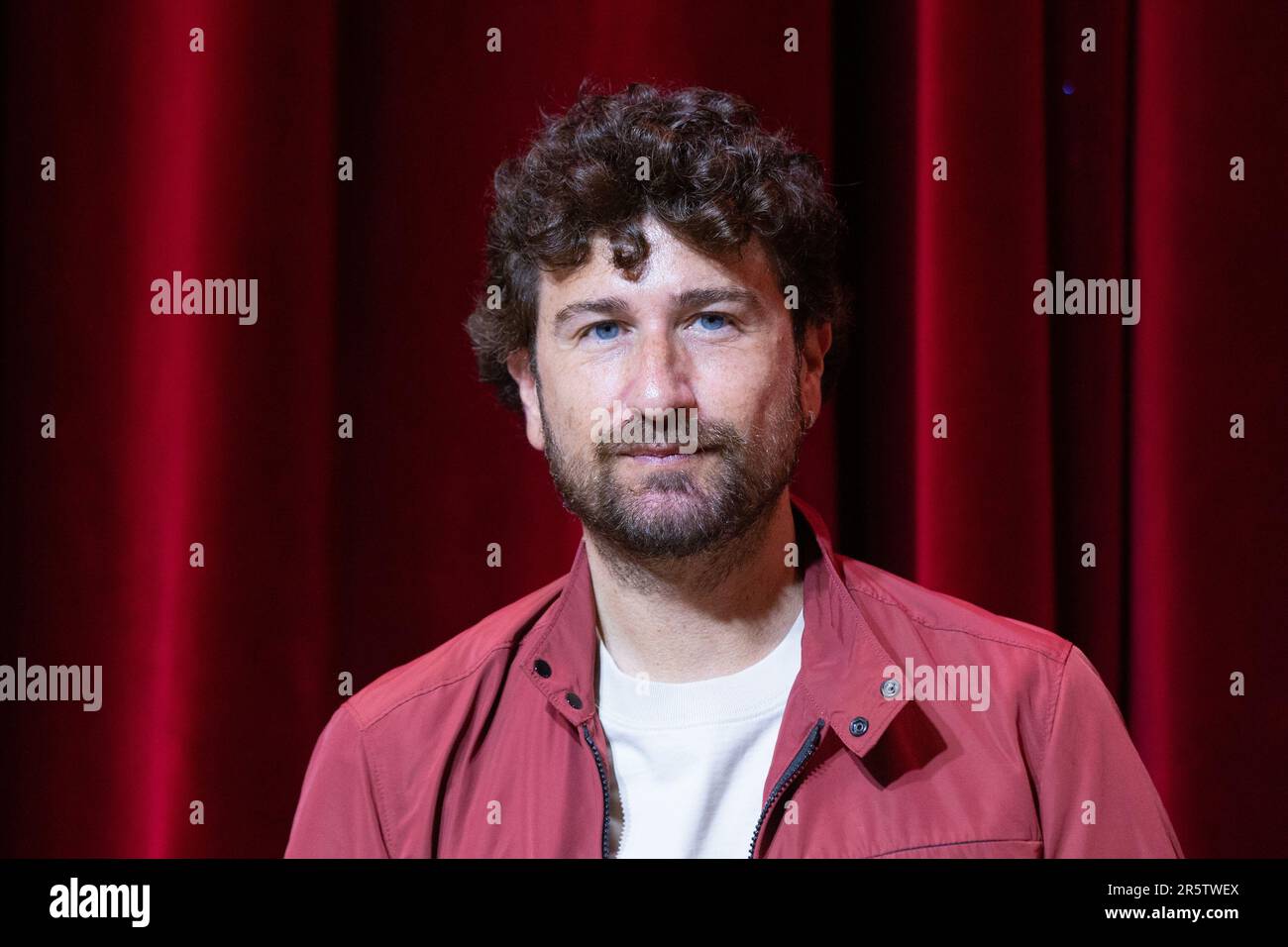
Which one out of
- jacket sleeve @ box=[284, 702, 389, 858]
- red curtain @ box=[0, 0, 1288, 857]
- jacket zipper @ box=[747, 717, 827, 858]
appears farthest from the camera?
red curtain @ box=[0, 0, 1288, 857]

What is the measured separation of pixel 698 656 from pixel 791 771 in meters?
0.17

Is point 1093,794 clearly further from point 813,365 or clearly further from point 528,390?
point 528,390

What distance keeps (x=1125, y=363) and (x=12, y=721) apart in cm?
152

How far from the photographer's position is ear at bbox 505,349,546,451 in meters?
1.42

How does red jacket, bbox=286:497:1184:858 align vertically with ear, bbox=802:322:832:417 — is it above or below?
below

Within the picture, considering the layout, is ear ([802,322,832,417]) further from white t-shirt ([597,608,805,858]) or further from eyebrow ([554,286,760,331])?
white t-shirt ([597,608,805,858])

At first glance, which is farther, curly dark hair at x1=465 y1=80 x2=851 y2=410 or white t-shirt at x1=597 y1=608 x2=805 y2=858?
curly dark hair at x1=465 y1=80 x2=851 y2=410

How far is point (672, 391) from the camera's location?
4.06ft

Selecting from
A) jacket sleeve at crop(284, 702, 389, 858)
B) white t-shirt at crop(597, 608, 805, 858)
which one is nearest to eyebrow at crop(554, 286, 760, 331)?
white t-shirt at crop(597, 608, 805, 858)

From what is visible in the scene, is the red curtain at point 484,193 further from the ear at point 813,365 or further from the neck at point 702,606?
the neck at point 702,606

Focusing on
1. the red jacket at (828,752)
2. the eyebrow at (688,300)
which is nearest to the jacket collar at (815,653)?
the red jacket at (828,752)

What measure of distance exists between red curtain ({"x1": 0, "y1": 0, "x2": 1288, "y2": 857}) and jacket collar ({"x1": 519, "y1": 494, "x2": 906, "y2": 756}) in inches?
11.6

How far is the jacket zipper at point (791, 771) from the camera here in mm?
1175

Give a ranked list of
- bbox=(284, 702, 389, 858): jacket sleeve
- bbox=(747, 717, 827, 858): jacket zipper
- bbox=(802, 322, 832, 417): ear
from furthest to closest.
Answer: bbox=(802, 322, 832, 417): ear
bbox=(284, 702, 389, 858): jacket sleeve
bbox=(747, 717, 827, 858): jacket zipper
